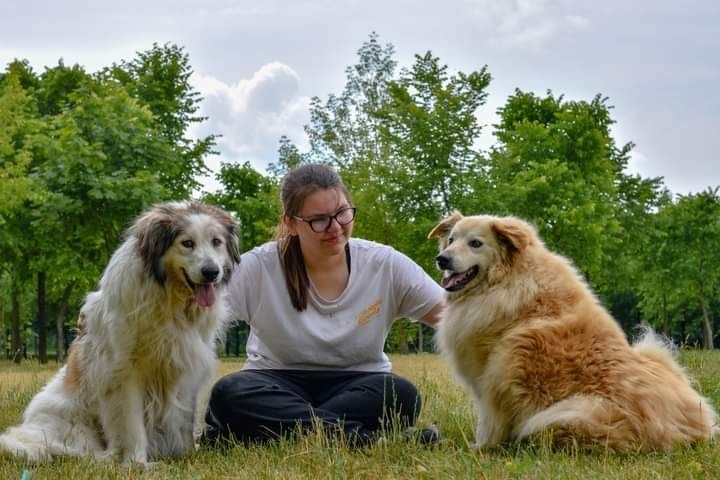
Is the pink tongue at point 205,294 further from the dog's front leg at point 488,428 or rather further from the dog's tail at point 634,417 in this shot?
the dog's tail at point 634,417

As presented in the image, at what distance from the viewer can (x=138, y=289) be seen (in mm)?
4492

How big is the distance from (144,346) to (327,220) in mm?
1337

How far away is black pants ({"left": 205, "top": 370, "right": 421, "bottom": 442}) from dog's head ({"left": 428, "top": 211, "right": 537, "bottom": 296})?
789 millimetres

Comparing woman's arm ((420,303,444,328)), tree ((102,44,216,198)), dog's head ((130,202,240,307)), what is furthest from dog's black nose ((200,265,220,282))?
tree ((102,44,216,198))

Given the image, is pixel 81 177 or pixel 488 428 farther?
pixel 81 177

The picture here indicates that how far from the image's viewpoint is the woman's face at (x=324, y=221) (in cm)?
500

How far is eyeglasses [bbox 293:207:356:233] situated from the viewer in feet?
16.4

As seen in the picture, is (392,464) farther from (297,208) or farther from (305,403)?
(297,208)

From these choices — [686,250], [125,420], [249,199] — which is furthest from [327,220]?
[686,250]

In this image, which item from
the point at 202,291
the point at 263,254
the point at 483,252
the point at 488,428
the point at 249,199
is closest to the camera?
the point at 202,291

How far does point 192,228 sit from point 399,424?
5.65 ft

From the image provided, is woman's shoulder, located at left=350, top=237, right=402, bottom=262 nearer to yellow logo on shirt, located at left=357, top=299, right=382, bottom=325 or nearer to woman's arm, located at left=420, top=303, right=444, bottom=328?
yellow logo on shirt, located at left=357, top=299, right=382, bottom=325

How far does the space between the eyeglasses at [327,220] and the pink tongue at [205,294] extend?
780 millimetres

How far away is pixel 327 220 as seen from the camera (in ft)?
16.4
